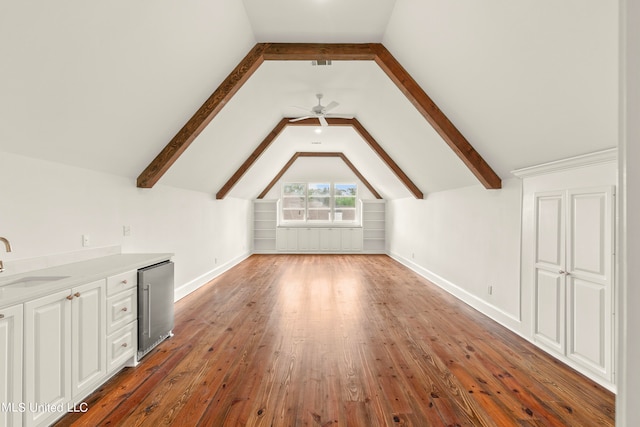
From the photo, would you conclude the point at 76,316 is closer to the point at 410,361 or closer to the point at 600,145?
the point at 410,361

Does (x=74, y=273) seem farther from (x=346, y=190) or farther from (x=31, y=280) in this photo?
(x=346, y=190)

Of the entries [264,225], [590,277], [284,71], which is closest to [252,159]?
[284,71]

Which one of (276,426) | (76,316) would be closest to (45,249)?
(76,316)

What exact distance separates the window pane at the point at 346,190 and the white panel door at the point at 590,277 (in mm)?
7402

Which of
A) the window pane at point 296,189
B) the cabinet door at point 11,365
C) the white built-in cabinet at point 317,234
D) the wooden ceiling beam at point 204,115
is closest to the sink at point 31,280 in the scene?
the cabinet door at point 11,365

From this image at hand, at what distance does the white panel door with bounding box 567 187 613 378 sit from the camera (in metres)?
2.46

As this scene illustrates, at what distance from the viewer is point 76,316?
2086 millimetres

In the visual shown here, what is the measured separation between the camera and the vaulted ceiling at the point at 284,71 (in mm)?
1979

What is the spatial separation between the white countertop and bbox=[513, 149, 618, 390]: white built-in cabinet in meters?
3.93

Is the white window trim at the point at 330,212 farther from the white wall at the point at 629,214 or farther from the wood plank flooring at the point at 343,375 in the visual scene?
the white wall at the point at 629,214

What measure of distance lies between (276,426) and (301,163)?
837cm

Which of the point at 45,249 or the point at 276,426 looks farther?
the point at 45,249

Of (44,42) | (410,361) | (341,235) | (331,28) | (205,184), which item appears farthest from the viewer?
(341,235)

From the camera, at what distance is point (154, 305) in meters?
2.93
